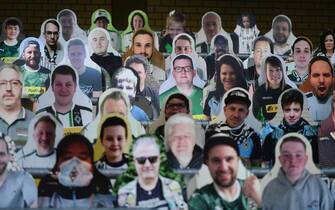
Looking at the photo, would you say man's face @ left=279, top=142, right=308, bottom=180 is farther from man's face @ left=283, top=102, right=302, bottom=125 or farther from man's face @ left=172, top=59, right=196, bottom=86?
man's face @ left=172, top=59, right=196, bottom=86

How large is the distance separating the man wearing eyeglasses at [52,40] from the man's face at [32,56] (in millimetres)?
232

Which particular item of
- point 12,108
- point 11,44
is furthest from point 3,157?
point 11,44

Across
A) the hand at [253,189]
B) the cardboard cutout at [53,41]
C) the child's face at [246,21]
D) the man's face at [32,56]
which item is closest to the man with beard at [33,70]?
the man's face at [32,56]

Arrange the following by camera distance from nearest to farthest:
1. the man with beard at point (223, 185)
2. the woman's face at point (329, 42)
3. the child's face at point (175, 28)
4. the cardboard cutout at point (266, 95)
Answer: the man with beard at point (223, 185) < the cardboard cutout at point (266, 95) < the woman's face at point (329, 42) < the child's face at point (175, 28)

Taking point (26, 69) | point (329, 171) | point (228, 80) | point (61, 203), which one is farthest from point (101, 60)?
point (329, 171)

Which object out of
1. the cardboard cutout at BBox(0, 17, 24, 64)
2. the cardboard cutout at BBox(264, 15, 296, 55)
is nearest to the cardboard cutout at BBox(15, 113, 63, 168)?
the cardboard cutout at BBox(0, 17, 24, 64)

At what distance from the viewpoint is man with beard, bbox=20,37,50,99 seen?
22.2 feet

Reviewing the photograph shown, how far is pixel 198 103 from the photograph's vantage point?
268 inches

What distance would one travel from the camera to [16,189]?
5902 mm

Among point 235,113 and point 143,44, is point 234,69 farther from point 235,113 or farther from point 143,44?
point 143,44

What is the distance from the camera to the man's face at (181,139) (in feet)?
20.2

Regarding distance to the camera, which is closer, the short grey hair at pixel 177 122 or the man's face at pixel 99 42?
the short grey hair at pixel 177 122

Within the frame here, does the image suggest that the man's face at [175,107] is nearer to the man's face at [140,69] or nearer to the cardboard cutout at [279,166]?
the man's face at [140,69]

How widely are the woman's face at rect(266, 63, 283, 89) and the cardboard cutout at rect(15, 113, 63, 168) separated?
1940mm
